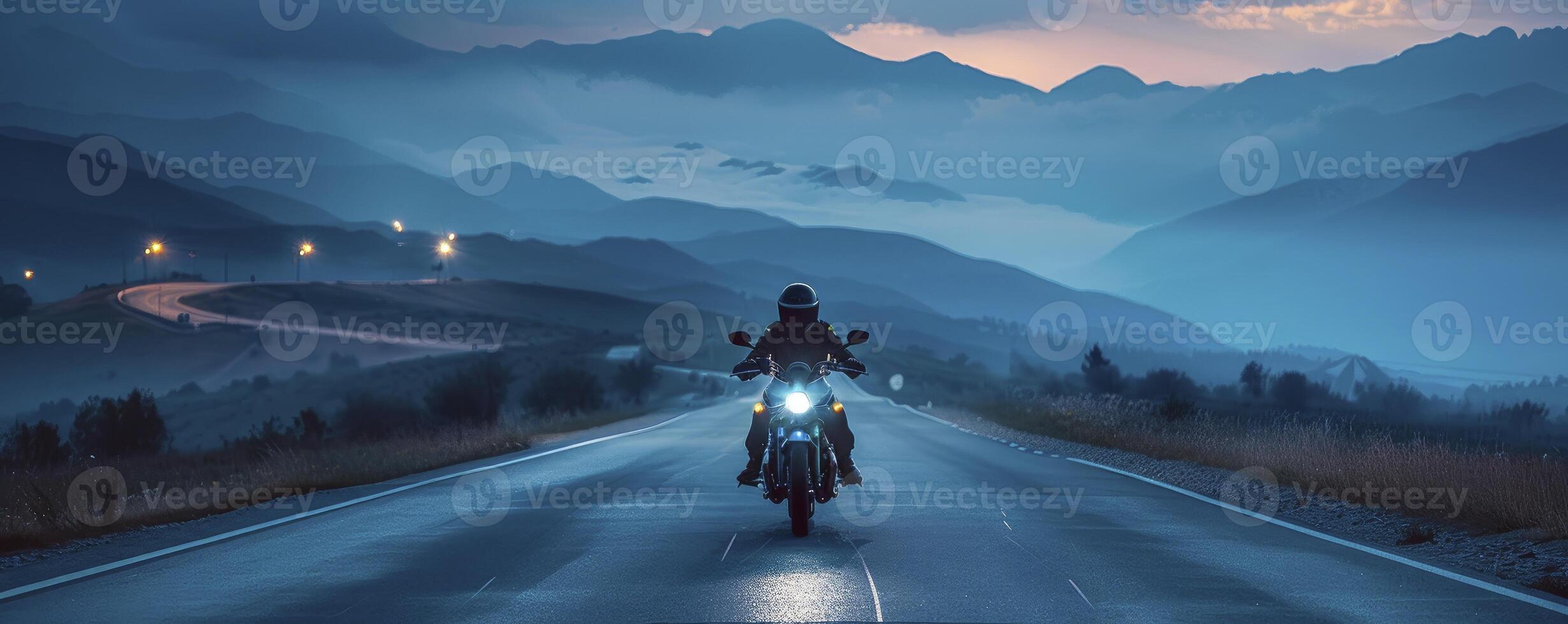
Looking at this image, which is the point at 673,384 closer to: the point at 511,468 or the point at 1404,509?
the point at 511,468

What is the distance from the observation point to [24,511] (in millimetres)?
13242

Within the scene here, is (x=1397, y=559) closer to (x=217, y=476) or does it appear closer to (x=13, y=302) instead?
(x=217, y=476)

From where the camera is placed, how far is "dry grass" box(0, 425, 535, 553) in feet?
40.9

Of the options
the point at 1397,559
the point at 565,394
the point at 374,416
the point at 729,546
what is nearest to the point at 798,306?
the point at 729,546

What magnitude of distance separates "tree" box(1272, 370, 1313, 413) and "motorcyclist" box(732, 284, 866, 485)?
277 ft

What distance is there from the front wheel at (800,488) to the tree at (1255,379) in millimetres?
87971

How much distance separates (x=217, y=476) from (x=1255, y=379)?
88.8 meters

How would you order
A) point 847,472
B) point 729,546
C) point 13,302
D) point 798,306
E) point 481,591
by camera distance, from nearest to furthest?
point 481,591
point 729,546
point 798,306
point 847,472
point 13,302

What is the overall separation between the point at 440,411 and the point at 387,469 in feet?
120

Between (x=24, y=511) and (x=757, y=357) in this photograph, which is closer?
(x=757, y=357)

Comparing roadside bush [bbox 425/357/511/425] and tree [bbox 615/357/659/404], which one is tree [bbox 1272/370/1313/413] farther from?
roadside bush [bbox 425/357/511/425]

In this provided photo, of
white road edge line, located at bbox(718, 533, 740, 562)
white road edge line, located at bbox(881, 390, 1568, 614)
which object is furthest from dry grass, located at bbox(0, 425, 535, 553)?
white road edge line, located at bbox(881, 390, 1568, 614)

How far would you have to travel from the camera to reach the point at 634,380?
79188 mm

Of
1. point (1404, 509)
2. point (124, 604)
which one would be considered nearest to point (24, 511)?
point (124, 604)
